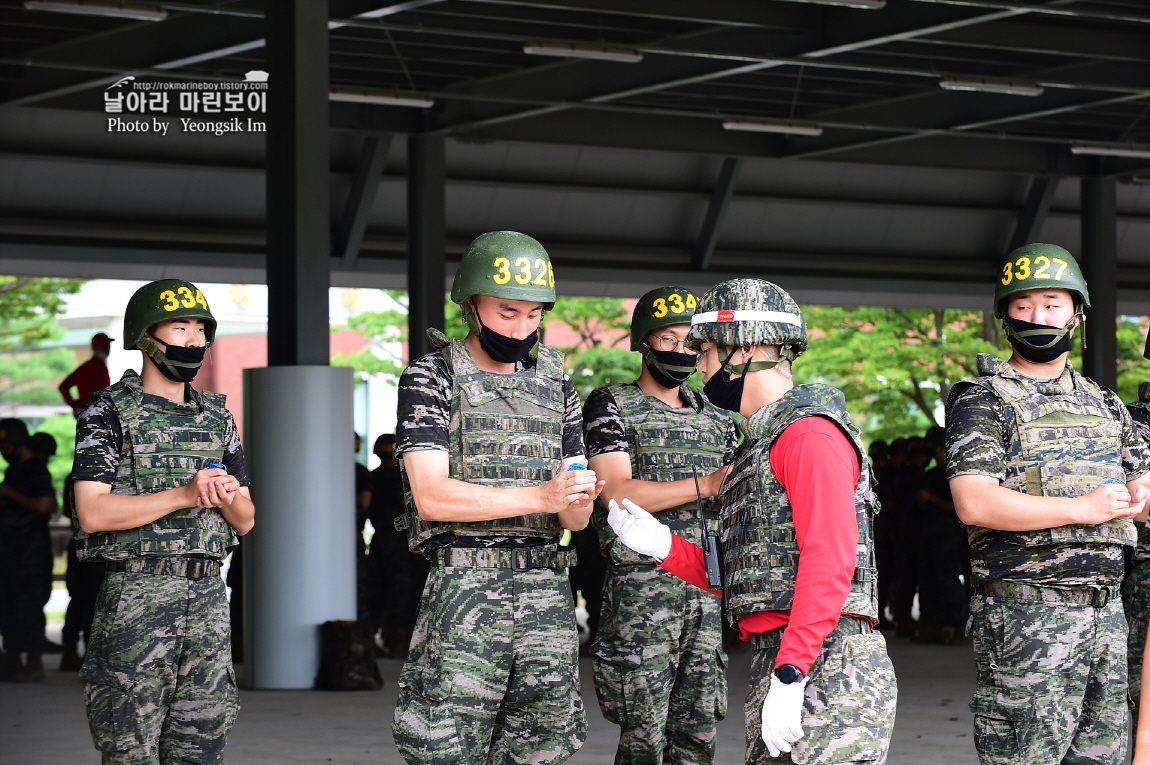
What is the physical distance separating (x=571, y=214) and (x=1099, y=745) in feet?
45.9

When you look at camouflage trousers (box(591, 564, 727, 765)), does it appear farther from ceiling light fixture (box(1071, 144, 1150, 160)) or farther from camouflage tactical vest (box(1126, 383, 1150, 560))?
ceiling light fixture (box(1071, 144, 1150, 160))

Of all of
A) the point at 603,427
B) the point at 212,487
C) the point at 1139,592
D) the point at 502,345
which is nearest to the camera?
the point at 502,345

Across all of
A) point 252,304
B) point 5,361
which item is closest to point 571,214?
point 5,361

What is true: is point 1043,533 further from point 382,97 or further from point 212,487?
point 382,97

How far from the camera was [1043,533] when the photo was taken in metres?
4.63

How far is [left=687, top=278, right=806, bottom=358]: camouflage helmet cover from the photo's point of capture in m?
3.75

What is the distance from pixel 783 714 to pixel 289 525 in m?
6.73

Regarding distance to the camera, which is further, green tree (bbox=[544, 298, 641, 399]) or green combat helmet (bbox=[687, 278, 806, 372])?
green tree (bbox=[544, 298, 641, 399])

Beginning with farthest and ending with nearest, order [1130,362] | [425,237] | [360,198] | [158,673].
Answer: [1130,362] → [360,198] → [425,237] → [158,673]

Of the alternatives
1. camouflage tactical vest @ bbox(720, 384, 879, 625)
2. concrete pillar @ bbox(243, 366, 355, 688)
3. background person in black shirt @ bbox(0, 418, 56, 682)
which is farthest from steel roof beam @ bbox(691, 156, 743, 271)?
camouflage tactical vest @ bbox(720, 384, 879, 625)

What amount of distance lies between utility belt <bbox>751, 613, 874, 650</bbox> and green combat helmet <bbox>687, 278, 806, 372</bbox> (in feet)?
2.16

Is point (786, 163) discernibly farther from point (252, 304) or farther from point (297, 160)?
point (252, 304)

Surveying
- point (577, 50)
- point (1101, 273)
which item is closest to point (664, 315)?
point (577, 50)

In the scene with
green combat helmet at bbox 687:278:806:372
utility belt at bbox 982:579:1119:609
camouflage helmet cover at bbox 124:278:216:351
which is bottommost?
utility belt at bbox 982:579:1119:609
